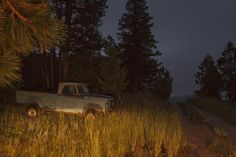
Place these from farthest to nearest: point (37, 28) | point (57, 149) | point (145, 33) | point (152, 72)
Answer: point (152, 72)
point (145, 33)
point (57, 149)
point (37, 28)

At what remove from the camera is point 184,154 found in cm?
931

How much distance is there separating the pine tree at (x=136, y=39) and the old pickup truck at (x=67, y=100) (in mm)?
44422

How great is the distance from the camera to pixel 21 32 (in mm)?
5172

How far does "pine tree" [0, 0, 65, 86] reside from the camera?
16.9ft

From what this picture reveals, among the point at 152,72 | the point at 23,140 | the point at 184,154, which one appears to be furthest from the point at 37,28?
the point at 152,72

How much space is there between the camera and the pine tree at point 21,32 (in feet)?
16.9

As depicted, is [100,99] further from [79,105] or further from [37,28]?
[37,28]

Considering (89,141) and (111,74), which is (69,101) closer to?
(89,141)

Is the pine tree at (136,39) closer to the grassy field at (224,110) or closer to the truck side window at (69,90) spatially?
the grassy field at (224,110)

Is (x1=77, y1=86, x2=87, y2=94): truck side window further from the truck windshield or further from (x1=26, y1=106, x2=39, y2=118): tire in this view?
(x1=26, y1=106, x2=39, y2=118): tire

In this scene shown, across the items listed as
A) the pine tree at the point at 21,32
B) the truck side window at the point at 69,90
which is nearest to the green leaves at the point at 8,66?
the pine tree at the point at 21,32

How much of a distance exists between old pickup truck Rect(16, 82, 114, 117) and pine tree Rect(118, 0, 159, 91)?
44.4 meters

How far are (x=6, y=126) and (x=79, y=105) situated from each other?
8039mm

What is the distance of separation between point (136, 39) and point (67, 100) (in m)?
46.3
